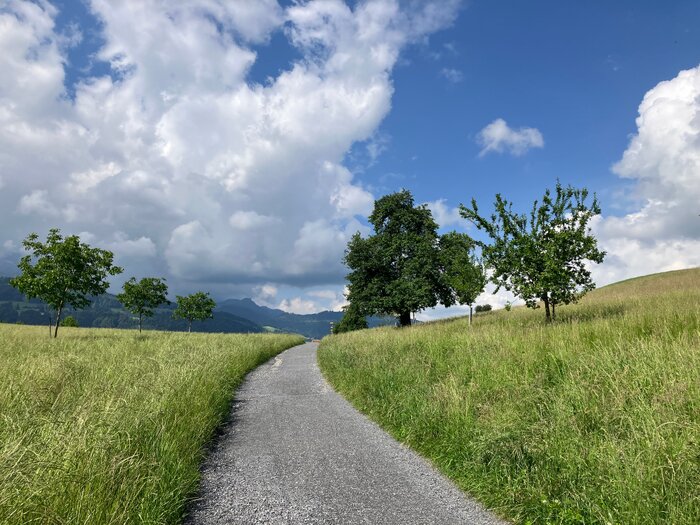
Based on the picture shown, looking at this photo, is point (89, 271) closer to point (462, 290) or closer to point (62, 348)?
point (62, 348)

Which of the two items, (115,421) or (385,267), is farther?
(385,267)

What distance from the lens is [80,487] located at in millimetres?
3785

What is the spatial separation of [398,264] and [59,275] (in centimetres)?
2826

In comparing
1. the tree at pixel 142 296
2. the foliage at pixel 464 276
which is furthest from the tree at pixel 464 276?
the tree at pixel 142 296

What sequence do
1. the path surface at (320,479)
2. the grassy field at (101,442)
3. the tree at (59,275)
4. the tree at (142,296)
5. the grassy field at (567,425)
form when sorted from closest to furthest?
the grassy field at (101,442), the grassy field at (567,425), the path surface at (320,479), the tree at (59,275), the tree at (142,296)

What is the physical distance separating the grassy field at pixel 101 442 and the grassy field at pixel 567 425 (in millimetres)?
3793

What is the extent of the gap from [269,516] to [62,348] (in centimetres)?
1596

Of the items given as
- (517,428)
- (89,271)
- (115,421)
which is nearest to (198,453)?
(115,421)

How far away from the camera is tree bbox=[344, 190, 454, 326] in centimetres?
3384

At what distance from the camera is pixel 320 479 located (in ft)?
17.6

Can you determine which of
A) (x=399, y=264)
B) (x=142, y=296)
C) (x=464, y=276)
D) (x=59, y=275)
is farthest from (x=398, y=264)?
(x=142, y=296)

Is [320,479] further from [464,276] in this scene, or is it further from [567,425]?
[464,276]

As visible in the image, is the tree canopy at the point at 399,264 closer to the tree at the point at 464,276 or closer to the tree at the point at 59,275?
the tree at the point at 464,276

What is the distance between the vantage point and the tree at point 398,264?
33844 millimetres
